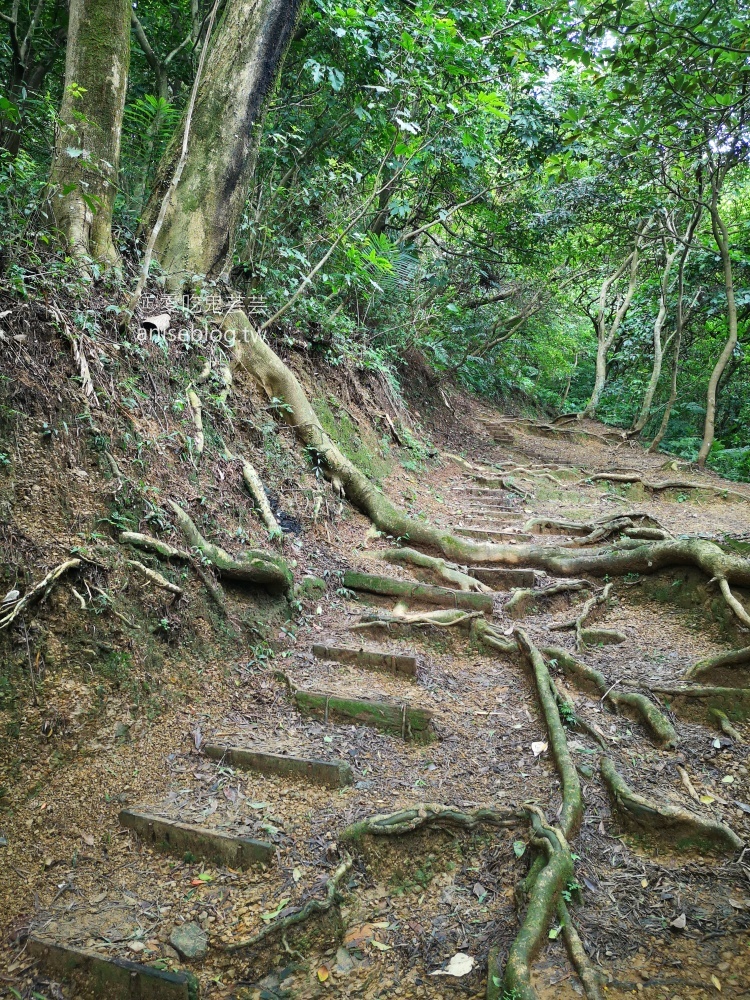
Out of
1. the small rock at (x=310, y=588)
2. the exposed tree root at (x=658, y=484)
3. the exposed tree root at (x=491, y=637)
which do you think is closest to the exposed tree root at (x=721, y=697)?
the exposed tree root at (x=491, y=637)

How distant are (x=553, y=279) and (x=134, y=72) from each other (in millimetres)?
10564

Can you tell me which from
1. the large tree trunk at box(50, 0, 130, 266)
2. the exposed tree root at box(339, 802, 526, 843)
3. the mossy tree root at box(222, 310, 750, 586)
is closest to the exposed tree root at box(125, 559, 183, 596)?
the exposed tree root at box(339, 802, 526, 843)

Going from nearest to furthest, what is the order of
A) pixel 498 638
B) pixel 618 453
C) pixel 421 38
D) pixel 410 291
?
1. pixel 498 638
2. pixel 421 38
3. pixel 410 291
4. pixel 618 453

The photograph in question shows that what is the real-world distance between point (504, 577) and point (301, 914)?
4262 millimetres

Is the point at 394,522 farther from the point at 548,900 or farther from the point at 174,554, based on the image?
the point at 548,900

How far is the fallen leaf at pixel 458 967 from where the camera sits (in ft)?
8.48

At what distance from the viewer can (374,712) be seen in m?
4.30

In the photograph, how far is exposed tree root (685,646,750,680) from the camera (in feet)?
14.3

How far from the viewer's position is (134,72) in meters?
9.28

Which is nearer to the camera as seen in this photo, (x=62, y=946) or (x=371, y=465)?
(x=62, y=946)

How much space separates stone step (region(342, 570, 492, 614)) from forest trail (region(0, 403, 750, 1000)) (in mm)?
235

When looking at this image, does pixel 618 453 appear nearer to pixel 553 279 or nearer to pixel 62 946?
pixel 553 279

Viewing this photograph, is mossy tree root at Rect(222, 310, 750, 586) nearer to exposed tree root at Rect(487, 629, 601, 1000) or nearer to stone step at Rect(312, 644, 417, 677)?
stone step at Rect(312, 644, 417, 677)

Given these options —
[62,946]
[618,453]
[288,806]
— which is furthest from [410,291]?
[62,946]
